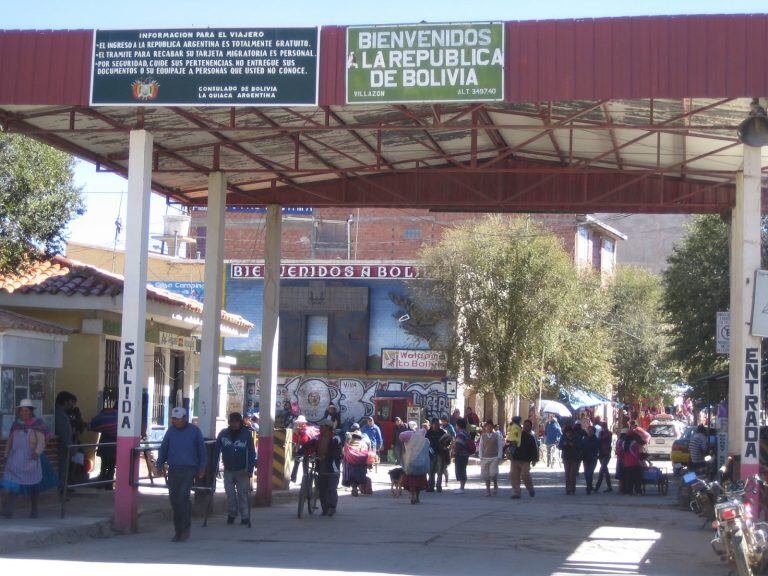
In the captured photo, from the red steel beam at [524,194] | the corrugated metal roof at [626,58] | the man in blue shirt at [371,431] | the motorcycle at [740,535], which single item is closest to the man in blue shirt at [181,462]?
the corrugated metal roof at [626,58]

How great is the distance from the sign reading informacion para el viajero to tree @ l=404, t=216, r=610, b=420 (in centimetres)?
2655

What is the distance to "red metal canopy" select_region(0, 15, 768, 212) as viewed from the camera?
13.7 m

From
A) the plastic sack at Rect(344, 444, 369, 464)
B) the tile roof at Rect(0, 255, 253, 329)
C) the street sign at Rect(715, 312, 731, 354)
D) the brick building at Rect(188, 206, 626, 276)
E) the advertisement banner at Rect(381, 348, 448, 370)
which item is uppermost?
the brick building at Rect(188, 206, 626, 276)

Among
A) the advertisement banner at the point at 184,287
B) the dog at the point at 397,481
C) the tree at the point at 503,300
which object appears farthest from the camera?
the advertisement banner at the point at 184,287

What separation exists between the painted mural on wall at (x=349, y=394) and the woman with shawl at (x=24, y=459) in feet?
98.8

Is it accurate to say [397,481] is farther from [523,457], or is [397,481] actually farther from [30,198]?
[30,198]

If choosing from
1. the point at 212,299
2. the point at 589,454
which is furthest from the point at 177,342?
the point at 589,454

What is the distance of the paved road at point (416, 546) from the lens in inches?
500

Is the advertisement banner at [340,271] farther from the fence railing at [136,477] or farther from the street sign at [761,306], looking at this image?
the street sign at [761,306]

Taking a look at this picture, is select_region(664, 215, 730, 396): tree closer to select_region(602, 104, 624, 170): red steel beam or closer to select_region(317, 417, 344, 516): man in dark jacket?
select_region(602, 104, 624, 170): red steel beam

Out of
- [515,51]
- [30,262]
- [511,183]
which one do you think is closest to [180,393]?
[30,262]

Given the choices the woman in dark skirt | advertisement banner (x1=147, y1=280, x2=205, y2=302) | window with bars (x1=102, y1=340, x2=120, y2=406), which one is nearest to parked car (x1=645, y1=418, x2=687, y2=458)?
advertisement banner (x1=147, y1=280, x2=205, y2=302)

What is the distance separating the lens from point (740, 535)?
35.4 ft

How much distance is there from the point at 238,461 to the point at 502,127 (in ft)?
20.4
